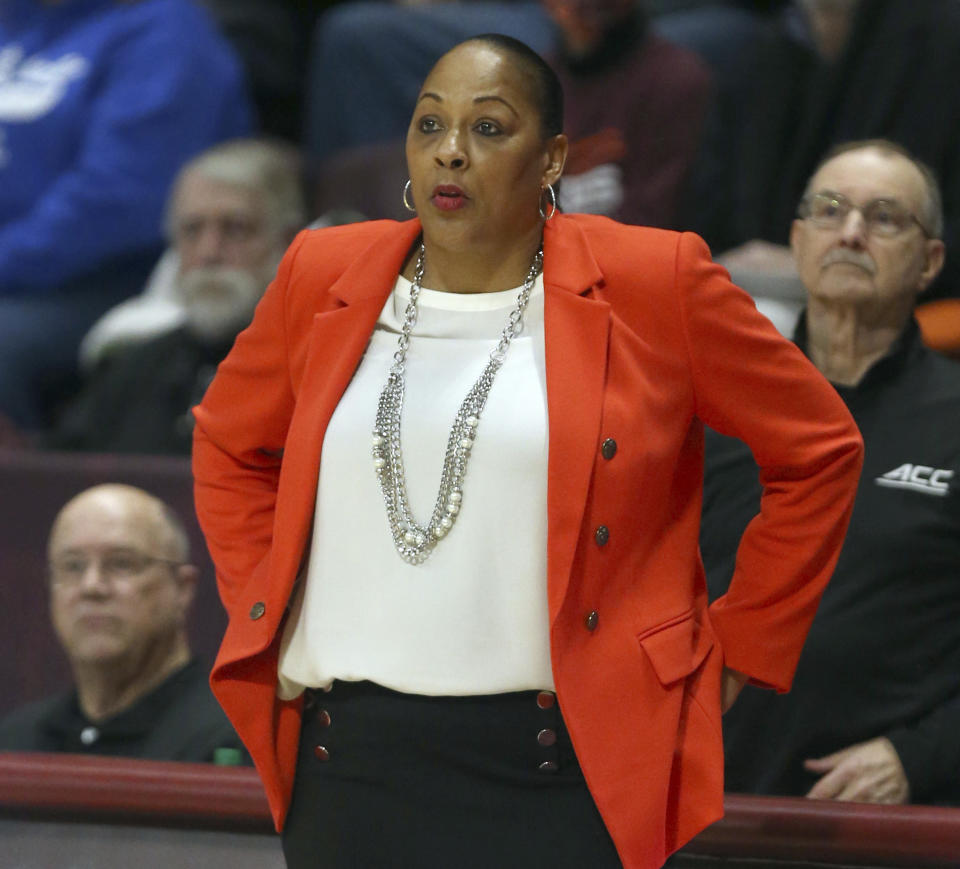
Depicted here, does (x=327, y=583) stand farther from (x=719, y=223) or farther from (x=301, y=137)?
(x=301, y=137)

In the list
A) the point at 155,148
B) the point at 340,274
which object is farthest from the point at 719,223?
the point at 340,274

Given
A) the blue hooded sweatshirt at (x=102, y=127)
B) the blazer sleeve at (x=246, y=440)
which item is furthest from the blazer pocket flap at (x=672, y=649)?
the blue hooded sweatshirt at (x=102, y=127)

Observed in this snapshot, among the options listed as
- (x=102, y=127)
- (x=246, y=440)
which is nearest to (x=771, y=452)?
(x=246, y=440)

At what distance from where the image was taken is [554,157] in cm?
165

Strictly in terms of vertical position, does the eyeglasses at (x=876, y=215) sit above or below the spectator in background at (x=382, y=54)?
above

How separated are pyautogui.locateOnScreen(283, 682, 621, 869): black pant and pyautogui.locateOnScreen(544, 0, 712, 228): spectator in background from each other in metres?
2.19

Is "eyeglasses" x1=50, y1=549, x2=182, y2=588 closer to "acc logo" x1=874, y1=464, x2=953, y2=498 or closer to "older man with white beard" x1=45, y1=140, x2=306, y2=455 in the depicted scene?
"older man with white beard" x1=45, y1=140, x2=306, y2=455

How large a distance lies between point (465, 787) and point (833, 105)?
2.22 metres

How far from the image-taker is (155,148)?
13.6ft

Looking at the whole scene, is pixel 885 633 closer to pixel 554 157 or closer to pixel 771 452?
pixel 771 452

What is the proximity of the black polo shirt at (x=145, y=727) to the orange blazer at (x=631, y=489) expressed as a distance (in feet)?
3.05

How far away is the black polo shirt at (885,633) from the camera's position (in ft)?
7.06

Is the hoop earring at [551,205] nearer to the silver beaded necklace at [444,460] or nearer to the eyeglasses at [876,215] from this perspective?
the silver beaded necklace at [444,460]

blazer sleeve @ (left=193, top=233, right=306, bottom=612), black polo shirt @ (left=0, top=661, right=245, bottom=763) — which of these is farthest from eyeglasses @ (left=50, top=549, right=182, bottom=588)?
blazer sleeve @ (left=193, top=233, right=306, bottom=612)
